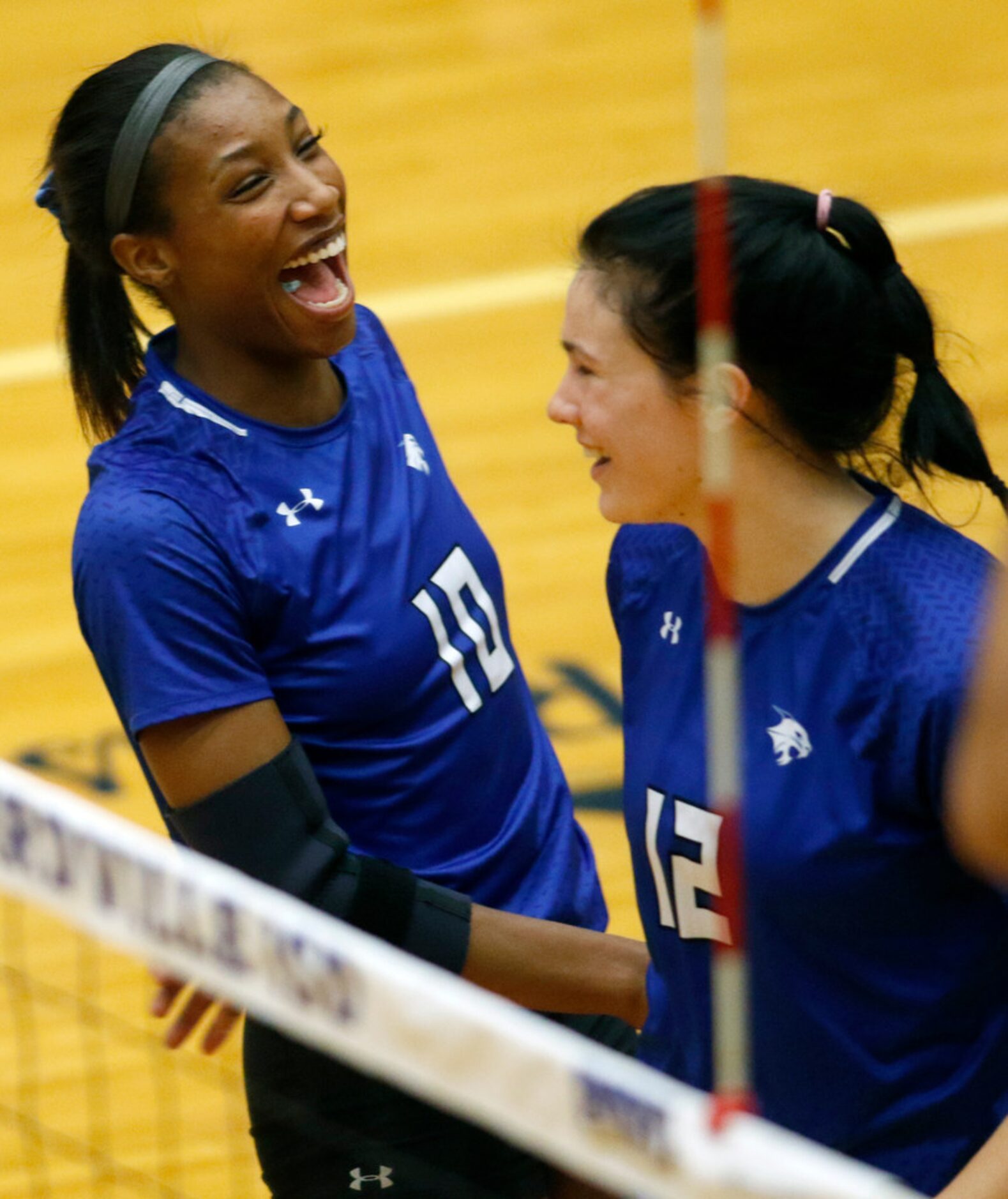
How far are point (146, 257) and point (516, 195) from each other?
15.7ft

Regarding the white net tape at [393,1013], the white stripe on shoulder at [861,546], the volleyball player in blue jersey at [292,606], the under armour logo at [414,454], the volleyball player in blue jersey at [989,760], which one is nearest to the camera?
the volleyball player in blue jersey at [989,760]

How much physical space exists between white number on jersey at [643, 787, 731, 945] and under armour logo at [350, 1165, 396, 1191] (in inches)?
22.2

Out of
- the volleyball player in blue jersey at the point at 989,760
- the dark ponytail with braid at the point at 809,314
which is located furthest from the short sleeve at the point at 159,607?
the volleyball player in blue jersey at the point at 989,760

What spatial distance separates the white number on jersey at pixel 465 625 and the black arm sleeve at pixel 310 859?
249 millimetres

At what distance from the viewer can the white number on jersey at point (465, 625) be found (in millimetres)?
2436

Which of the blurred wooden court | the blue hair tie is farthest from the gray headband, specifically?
the blurred wooden court

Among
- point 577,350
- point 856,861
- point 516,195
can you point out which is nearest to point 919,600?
point 856,861

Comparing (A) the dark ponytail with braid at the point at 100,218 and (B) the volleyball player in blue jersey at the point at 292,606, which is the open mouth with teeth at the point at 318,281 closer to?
(B) the volleyball player in blue jersey at the point at 292,606

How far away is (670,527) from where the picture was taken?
7.60 feet

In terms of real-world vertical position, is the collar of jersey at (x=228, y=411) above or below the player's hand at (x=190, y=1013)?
above

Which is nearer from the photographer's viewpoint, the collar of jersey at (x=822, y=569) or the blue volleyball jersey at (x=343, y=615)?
the collar of jersey at (x=822, y=569)

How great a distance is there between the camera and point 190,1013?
7.45ft

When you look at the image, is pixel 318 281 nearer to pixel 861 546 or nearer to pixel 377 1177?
pixel 861 546

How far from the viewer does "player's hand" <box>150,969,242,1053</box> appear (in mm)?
2252
